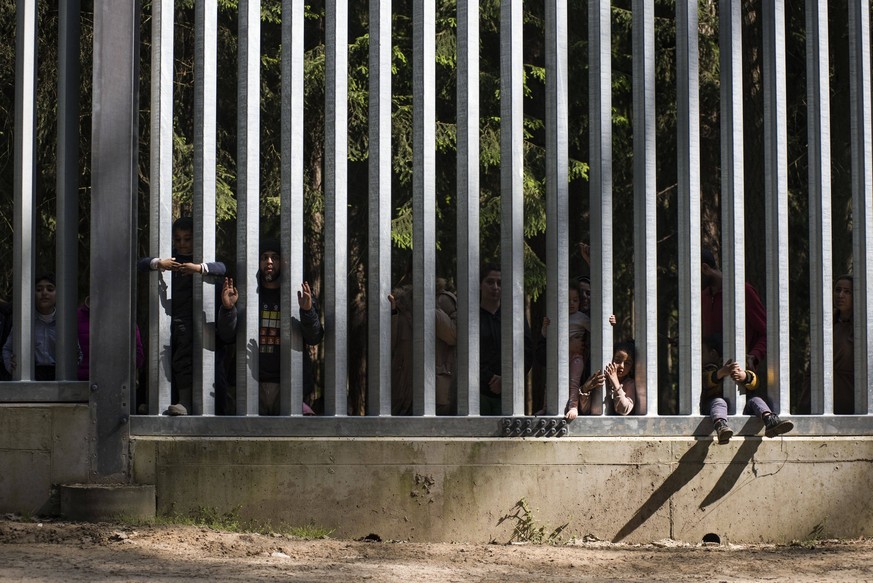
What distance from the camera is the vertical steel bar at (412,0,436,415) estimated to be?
23.7ft

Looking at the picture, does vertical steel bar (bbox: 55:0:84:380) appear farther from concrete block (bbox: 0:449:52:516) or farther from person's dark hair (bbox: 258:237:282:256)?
person's dark hair (bbox: 258:237:282:256)

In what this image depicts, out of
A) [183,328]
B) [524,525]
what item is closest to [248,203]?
[183,328]

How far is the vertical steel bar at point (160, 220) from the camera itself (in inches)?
284

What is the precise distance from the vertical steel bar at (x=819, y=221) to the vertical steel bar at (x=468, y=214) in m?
2.31

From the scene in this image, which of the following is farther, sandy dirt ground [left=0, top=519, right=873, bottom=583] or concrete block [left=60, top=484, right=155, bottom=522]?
concrete block [left=60, top=484, right=155, bottom=522]

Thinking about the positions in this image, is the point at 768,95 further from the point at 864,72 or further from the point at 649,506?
the point at 649,506

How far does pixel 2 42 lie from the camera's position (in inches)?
473

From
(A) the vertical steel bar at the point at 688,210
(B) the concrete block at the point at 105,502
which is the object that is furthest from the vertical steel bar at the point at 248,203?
(A) the vertical steel bar at the point at 688,210

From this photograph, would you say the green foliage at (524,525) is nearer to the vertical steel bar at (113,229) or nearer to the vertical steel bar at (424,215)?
the vertical steel bar at (424,215)

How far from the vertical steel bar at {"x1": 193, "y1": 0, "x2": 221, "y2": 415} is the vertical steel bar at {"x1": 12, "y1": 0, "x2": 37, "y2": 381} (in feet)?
3.67

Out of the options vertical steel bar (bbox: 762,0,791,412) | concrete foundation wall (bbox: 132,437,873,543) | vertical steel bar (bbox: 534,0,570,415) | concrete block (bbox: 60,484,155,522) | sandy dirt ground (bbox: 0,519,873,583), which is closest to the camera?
sandy dirt ground (bbox: 0,519,873,583)

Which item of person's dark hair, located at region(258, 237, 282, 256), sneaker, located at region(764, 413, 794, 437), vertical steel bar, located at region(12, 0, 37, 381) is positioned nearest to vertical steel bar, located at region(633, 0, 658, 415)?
sneaker, located at region(764, 413, 794, 437)

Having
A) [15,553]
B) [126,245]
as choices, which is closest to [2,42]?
[126,245]

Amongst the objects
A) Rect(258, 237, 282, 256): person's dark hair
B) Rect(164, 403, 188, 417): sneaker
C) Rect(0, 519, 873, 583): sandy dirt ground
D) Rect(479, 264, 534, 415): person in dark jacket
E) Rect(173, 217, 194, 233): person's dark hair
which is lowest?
Rect(0, 519, 873, 583): sandy dirt ground
